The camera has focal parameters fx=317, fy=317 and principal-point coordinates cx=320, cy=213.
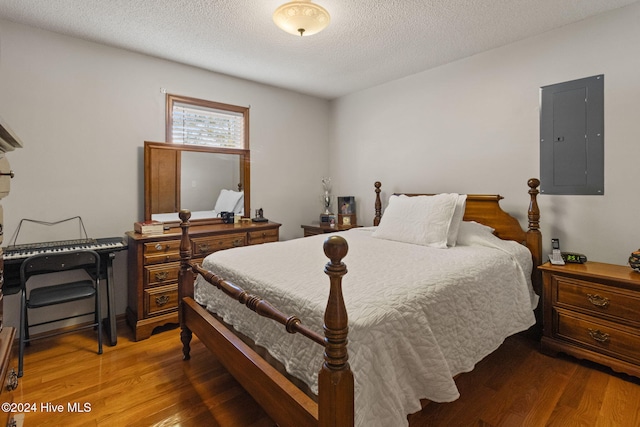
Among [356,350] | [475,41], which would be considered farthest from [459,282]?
[475,41]

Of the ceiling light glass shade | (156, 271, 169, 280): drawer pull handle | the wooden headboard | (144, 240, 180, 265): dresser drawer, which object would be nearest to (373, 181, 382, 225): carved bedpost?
the wooden headboard

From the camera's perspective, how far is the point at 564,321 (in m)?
2.18

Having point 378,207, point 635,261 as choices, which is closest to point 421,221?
point 378,207

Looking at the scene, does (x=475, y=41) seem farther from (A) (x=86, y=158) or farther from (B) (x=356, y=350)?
(A) (x=86, y=158)

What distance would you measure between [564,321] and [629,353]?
34cm

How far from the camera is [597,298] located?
6.63 feet

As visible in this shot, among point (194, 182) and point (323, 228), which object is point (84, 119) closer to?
point (194, 182)

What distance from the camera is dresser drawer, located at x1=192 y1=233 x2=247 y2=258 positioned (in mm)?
2832

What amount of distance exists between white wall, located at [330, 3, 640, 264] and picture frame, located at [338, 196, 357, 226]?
0.15 m

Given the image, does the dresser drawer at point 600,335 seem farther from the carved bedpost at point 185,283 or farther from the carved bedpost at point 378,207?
the carved bedpost at point 185,283

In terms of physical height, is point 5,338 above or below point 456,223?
below

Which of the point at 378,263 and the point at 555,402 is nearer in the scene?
the point at 555,402

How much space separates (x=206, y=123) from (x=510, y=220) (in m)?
3.01

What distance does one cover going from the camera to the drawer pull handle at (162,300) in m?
2.63
